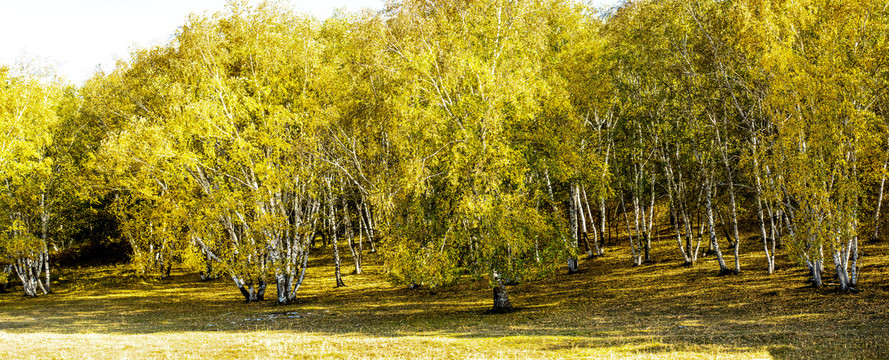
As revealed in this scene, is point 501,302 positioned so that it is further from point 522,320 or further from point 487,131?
point 487,131

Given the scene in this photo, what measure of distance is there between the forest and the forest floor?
1207 mm

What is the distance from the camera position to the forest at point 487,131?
18.3 meters

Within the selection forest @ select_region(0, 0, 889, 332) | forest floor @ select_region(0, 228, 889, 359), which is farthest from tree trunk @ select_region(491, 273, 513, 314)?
forest floor @ select_region(0, 228, 889, 359)

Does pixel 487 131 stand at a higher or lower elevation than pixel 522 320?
higher

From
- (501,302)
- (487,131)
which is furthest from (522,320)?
(487,131)

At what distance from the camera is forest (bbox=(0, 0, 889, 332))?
1828 centimetres

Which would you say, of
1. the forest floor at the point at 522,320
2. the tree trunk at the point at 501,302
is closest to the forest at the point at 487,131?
the tree trunk at the point at 501,302

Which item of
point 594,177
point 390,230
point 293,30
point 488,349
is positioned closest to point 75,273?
point 293,30

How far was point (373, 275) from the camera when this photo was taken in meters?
33.3

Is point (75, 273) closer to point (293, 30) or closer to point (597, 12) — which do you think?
point (293, 30)

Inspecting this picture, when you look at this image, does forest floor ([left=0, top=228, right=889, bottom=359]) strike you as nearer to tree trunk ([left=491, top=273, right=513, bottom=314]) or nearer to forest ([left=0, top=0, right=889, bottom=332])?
tree trunk ([left=491, top=273, right=513, bottom=314])

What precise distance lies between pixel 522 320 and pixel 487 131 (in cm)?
586

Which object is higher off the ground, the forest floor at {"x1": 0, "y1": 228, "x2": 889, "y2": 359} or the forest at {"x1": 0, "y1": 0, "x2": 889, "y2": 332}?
the forest at {"x1": 0, "y1": 0, "x2": 889, "y2": 332}

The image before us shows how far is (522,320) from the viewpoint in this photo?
58.6 feet
